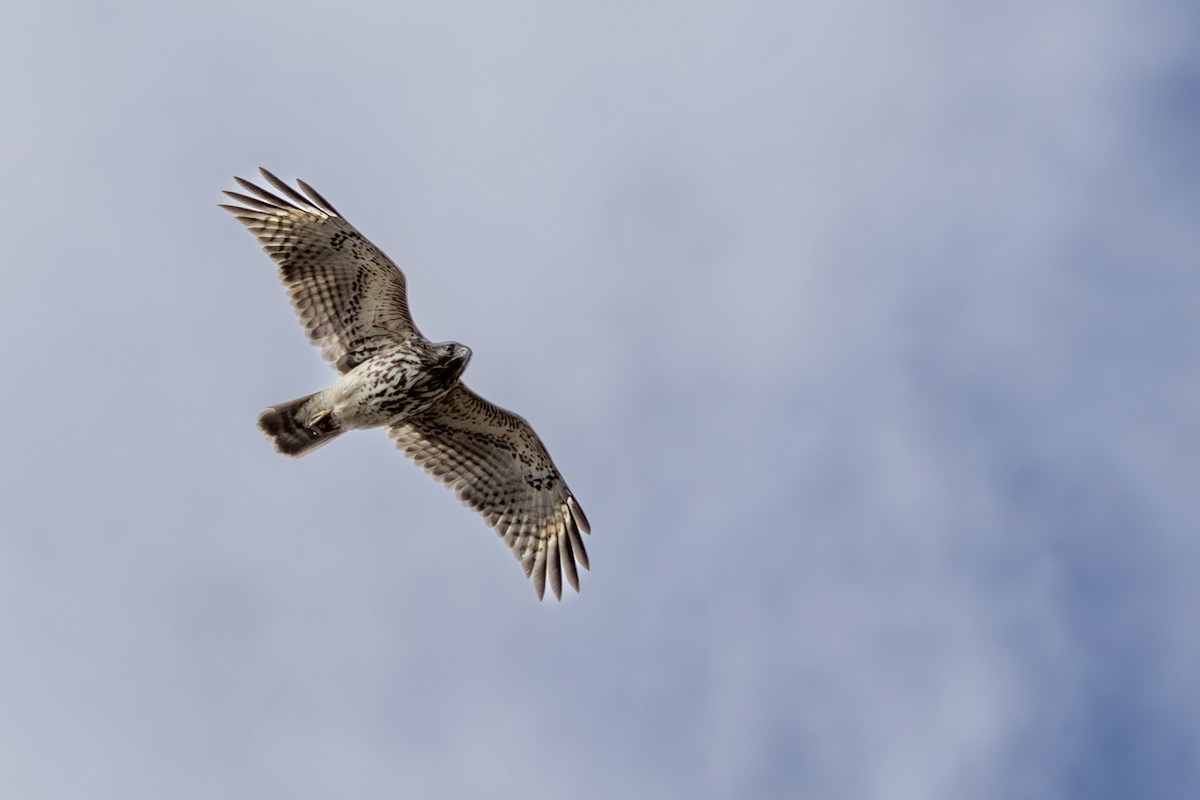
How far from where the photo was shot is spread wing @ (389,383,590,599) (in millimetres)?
20703

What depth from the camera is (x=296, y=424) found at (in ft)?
63.7

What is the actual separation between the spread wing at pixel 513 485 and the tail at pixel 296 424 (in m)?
1.44

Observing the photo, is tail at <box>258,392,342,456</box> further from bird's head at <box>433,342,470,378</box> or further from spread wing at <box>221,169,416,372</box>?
bird's head at <box>433,342,470,378</box>

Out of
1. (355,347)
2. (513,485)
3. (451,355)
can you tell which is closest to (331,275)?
(355,347)

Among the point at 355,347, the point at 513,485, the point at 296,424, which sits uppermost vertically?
the point at 513,485

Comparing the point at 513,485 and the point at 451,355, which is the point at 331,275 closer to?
the point at 451,355

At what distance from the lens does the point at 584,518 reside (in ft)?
69.2

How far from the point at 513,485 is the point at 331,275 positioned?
3.73 meters

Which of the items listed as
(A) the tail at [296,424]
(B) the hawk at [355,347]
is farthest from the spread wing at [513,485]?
(A) the tail at [296,424]

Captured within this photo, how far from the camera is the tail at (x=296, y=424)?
63.4 feet

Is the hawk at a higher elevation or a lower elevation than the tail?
higher

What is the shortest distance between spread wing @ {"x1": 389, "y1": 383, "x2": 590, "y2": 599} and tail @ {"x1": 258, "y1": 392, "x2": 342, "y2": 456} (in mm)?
1442

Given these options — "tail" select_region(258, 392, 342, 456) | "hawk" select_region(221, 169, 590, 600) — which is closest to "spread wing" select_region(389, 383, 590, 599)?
"hawk" select_region(221, 169, 590, 600)

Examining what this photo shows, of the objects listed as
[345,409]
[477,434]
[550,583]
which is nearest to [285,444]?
[345,409]
